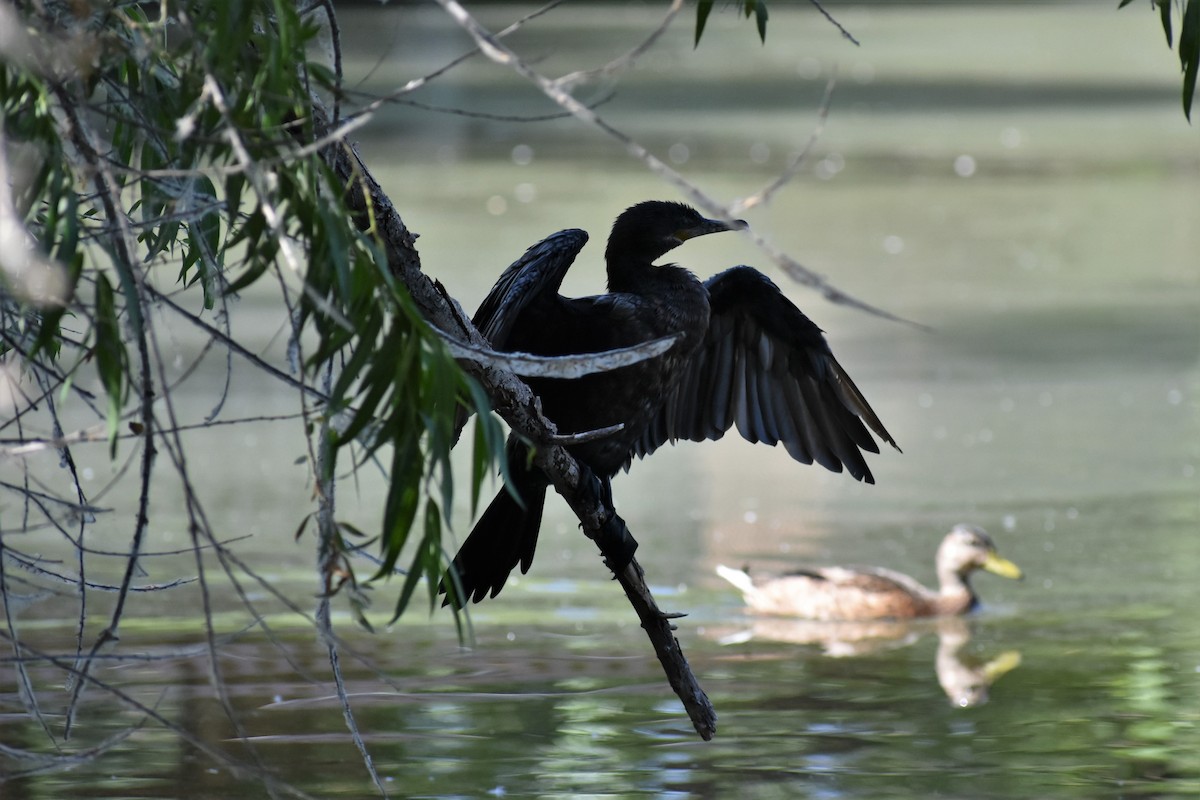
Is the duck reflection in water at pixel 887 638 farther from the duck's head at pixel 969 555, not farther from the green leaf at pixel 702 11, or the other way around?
the green leaf at pixel 702 11

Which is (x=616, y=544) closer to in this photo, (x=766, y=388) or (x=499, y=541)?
(x=499, y=541)

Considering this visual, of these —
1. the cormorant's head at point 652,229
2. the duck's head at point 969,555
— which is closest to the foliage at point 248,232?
the cormorant's head at point 652,229

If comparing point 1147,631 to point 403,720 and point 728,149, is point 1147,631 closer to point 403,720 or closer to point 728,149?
point 403,720

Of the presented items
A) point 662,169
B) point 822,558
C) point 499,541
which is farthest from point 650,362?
point 822,558

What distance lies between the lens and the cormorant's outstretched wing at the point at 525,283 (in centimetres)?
304

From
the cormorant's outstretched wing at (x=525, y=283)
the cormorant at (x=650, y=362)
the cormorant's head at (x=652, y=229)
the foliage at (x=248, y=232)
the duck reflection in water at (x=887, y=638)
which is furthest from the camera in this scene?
the duck reflection in water at (x=887, y=638)

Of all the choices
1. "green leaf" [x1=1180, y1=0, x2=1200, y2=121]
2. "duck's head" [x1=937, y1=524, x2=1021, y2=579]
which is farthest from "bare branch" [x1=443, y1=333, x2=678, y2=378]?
"duck's head" [x1=937, y1=524, x2=1021, y2=579]

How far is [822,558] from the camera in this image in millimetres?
5340

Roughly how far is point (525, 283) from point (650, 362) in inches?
10.2

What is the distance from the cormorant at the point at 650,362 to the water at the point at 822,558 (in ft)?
1.73

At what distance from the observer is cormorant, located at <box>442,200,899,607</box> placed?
319 cm

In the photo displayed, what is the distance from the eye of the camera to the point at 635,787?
3443 mm

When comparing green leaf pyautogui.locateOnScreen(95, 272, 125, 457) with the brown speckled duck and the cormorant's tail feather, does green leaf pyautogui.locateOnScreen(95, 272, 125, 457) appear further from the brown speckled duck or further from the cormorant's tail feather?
the brown speckled duck

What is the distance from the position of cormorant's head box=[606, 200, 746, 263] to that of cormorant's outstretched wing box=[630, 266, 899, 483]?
0.12 m
